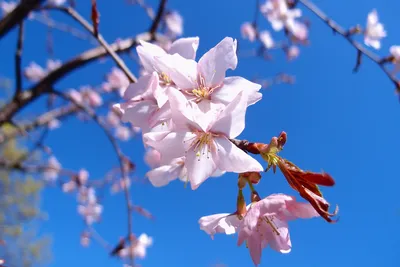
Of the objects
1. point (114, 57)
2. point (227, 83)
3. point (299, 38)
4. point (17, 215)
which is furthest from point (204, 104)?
point (17, 215)

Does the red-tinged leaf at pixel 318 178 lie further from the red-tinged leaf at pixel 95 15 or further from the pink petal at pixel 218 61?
the red-tinged leaf at pixel 95 15

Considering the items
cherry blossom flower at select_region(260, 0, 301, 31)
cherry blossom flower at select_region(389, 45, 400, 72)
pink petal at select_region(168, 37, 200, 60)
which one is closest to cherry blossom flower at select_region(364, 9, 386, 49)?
cherry blossom flower at select_region(389, 45, 400, 72)

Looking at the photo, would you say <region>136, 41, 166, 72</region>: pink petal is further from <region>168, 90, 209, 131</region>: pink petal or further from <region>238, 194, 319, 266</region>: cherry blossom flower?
<region>238, 194, 319, 266</region>: cherry blossom flower

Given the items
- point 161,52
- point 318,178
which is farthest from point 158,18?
point 318,178

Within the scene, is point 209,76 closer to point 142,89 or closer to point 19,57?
point 142,89

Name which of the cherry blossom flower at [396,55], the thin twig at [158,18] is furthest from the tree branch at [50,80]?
the cherry blossom flower at [396,55]
